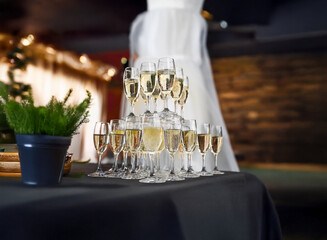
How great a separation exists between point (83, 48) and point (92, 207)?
7.30m

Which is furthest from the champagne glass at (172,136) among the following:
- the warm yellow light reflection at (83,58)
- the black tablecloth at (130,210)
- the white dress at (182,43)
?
the warm yellow light reflection at (83,58)

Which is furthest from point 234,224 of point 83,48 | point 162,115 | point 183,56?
point 83,48

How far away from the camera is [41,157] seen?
2.98 feet

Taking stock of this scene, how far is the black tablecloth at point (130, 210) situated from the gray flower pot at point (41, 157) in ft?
0.11

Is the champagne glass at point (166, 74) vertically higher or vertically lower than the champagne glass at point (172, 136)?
higher

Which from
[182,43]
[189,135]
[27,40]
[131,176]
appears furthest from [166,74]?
[27,40]

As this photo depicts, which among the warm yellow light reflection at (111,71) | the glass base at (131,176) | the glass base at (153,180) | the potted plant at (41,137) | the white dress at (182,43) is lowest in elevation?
the glass base at (153,180)

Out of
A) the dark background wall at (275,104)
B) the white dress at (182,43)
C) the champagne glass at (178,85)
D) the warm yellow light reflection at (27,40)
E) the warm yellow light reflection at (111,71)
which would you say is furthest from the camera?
the warm yellow light reflection at (111,71)

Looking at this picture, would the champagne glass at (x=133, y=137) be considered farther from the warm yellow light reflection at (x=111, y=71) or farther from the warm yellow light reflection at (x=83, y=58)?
the warm yellow light reflection at (x=111, y=71)

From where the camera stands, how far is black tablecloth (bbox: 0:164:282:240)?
75 cm

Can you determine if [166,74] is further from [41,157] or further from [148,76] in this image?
[41,157]

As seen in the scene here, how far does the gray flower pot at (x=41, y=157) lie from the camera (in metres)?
0.90

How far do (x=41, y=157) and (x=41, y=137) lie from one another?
48 mm

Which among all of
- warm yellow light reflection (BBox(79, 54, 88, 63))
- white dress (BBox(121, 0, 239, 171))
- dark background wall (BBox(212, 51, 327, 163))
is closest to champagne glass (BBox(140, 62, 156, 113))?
white dress (BBox(121, 0, 239, 171))
